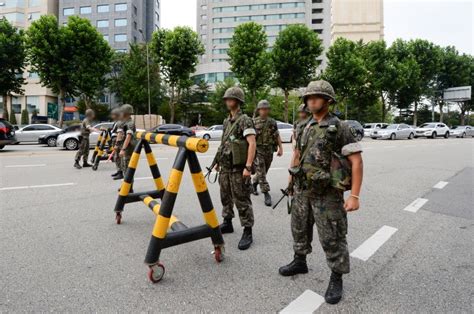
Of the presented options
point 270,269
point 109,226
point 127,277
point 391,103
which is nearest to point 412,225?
point 270,269

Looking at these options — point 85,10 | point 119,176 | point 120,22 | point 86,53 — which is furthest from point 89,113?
point 85,10

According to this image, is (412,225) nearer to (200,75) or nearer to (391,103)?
(391,103)

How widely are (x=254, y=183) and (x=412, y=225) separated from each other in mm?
2770

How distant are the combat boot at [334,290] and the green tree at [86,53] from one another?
27.7 m

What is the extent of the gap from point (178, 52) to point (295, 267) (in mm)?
28942

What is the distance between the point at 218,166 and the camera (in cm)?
392

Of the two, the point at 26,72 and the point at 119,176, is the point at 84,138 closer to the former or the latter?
the point at 119,176

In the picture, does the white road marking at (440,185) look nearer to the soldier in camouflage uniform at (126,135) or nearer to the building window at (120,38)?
the soldier in camouflage uniform at (126,135)

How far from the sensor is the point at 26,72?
52.0m

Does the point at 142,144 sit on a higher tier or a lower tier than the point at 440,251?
higher

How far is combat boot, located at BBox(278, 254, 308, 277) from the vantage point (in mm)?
→ 2930

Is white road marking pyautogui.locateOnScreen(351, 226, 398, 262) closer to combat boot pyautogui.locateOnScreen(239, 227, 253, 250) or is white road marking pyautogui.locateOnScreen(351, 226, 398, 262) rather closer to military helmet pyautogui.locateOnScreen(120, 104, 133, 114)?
combat boot pyautogui.locateOnScreen(239, 227, 253, 250)

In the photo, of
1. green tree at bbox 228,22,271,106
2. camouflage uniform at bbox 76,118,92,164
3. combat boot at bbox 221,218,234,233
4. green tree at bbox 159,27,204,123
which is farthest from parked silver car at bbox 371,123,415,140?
combat boot at bbox 221,218,234,233

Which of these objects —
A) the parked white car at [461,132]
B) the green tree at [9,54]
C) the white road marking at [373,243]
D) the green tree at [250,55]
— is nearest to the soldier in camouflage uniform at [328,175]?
the white road marking at [373,243]
